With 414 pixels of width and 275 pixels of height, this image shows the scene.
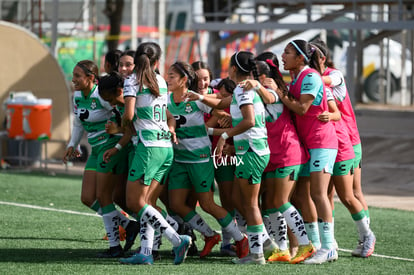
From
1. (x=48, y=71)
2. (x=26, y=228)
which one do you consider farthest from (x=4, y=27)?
(x=26, y=228)

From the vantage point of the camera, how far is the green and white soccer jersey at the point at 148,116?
26.4 feet

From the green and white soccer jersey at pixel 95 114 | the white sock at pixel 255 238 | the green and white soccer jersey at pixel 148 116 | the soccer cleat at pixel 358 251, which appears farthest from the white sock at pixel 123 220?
the soccer cleat at pixel 358 251

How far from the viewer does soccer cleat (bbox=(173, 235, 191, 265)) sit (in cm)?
805

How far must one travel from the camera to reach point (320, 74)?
28.1ft

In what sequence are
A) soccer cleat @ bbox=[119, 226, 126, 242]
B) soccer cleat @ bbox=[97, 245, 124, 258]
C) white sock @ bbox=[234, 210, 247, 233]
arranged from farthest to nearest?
soccer cleat @ bbox=[119, 226, 126, 242] < white sock @ bbox=[234, 210, 247, 233] < soccer cleat @ bbox=[97, 245, 124, 258]

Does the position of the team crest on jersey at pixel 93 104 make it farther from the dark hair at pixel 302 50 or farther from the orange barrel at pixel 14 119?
the orange barrel at pixel 14 119

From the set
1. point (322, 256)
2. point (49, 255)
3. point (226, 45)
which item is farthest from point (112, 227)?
point (226, 45)

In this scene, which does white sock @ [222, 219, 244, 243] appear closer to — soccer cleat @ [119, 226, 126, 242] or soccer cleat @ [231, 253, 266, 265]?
soccer cleat @ [231, 253, 266, 265]

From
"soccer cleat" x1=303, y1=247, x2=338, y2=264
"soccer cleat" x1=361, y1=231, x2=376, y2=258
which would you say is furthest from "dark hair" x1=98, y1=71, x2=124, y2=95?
"soccer cleat" x1=361, y1=231, x2=376, y2=258

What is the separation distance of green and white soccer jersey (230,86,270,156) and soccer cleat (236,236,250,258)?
884 millimetres

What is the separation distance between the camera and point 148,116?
809cm

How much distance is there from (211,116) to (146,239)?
1.40 metres

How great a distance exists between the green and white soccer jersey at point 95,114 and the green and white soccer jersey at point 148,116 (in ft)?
2.27

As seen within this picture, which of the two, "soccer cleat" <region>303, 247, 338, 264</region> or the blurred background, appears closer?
"soccer cleat" <region>303, 247, 338, 264</region>
